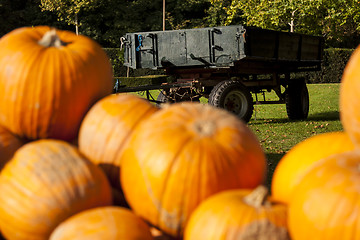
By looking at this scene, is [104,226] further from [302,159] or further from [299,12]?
[299,12]

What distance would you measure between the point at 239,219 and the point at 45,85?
126cm

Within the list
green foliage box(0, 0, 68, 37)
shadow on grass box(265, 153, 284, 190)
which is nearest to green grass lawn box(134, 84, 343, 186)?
shadow on grass box(265, 153, 284, 190)

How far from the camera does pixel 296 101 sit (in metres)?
→ 12.6

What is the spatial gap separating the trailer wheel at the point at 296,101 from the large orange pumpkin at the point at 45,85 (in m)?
10.8

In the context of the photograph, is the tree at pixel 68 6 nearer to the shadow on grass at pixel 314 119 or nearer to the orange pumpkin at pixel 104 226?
the shadow on grass at pixel 314 119

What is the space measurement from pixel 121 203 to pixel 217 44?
384 inches

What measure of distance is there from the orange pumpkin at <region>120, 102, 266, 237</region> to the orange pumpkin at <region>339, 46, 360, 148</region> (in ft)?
1.21

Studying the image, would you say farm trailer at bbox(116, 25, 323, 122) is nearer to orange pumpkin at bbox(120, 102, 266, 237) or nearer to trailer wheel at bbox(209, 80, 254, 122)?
trailer wheel at bbox(209, 80, 254, 122)

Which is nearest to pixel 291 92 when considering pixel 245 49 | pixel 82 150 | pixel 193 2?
pixel 245 49

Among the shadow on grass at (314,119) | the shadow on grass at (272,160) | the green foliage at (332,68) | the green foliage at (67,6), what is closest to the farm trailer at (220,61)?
the shadow on grass at (314,119)

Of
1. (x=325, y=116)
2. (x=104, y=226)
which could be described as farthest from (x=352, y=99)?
(x=325, y=116)

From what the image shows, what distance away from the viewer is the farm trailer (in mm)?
11016

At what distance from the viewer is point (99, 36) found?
40.8 meters

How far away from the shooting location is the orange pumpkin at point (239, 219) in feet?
5.03
